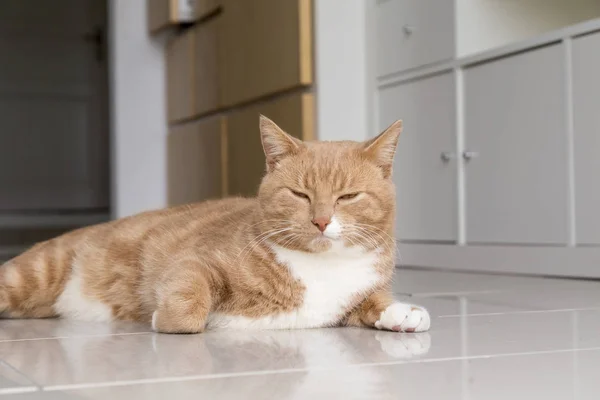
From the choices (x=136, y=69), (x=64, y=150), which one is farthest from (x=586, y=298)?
(x=64, y=150)

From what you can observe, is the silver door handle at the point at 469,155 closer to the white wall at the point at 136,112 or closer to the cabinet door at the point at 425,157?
the cabinet door at the point at 425,157

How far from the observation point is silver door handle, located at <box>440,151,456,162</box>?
119 inches

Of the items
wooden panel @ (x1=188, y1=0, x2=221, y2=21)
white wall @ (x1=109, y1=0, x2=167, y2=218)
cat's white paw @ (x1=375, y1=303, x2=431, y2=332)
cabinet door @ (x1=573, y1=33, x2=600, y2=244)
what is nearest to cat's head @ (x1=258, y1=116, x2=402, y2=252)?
cat's white paw @ (x1=375, y1=303, x2=431, y2=332)

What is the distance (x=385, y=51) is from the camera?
3.35 meters

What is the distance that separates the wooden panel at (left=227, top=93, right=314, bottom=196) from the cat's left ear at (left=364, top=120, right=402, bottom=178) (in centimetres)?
167

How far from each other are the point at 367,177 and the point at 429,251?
5.39ft

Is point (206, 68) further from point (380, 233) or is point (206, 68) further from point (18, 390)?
point (18, 390)

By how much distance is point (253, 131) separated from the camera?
3697 millimetres

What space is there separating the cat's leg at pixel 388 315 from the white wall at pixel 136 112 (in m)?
3.05

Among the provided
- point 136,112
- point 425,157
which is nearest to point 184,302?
point 425,157

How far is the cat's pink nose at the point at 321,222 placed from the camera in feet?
4.79

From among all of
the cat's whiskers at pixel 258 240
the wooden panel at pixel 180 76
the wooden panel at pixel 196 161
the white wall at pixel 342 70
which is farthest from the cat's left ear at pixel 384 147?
the wooden panel at pixel 180 76

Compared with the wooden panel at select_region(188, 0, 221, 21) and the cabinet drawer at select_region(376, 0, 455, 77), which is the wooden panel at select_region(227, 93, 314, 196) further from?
the wooden panel at select_region(188, 0, 221, 21)

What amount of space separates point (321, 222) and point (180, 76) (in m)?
3.11
